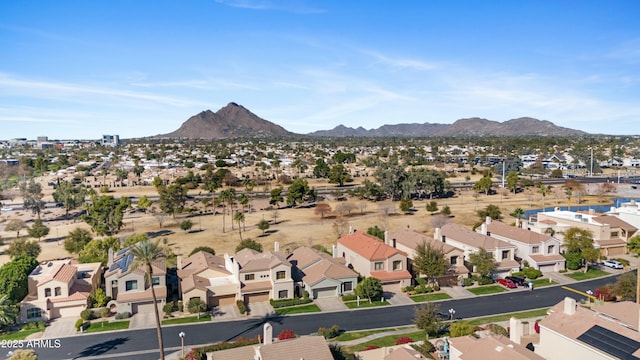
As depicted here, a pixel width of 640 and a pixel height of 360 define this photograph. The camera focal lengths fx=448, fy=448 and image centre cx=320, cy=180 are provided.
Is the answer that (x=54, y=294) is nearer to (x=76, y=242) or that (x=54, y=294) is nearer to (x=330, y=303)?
(x=76, y=242)

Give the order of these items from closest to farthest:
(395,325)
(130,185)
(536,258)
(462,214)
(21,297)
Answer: (395,325)
(21,297)
(536,258)
(462,214)
(130,185)

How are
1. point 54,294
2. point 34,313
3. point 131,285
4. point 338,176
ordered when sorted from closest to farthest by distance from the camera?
point 34,313
point 54,294
point 131,285
point 338,176

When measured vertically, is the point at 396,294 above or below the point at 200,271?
below

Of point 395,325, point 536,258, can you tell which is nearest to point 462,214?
point 536,258

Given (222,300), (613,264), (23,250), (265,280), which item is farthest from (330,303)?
(23,250)

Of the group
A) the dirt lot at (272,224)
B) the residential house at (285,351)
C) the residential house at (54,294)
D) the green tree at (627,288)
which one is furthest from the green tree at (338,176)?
the residential house at (285,351)

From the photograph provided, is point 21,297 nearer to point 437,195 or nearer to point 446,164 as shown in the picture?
point 437,195

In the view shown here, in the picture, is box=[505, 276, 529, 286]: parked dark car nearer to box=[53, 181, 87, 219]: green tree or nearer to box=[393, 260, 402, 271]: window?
box=[393, 260, 402, 271]: window
